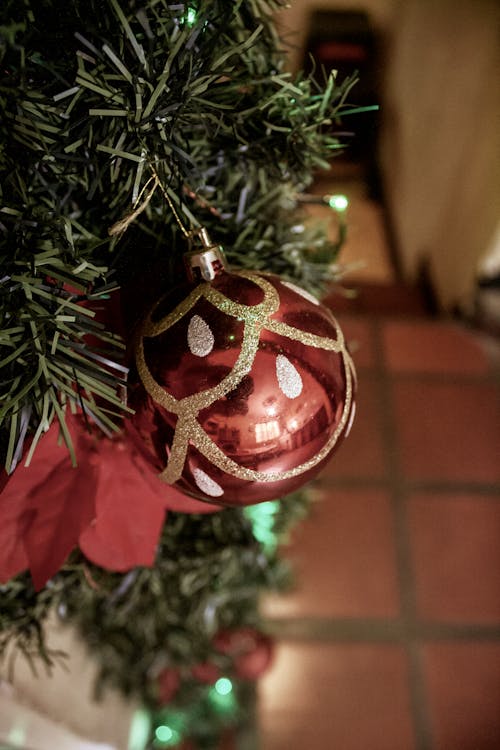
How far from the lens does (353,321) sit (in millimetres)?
2053

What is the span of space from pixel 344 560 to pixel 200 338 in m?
1.37

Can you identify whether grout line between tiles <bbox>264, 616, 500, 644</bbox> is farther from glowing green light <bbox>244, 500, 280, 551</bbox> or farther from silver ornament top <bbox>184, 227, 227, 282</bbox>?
silver ornament top <bbox>184, 227, 227, 282</bbox>

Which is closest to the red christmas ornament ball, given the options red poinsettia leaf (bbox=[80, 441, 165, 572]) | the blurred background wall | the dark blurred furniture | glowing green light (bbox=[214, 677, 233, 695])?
glowing green light (bbox=[214, 677, 233, 695])

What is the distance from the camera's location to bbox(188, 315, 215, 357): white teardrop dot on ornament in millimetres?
328

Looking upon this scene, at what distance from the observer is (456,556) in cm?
155

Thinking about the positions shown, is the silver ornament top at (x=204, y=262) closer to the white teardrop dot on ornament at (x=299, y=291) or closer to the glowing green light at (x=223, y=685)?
the white teardrop dot on ornament at (x=299, y=291)

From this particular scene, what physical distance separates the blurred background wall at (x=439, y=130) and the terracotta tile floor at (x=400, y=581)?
1.61 ft

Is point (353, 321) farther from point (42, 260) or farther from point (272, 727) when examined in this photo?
point (42, 260)

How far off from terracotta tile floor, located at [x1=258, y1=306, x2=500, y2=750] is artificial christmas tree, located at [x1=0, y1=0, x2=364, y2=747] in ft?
3.37

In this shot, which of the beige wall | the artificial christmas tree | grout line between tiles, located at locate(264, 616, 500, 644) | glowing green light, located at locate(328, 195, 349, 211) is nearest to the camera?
the artificial christmas tree

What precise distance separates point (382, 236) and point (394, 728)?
212cm

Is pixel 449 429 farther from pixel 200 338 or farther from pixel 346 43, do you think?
pixel 346 43

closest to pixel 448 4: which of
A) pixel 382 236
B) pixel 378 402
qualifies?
pixel 382 236

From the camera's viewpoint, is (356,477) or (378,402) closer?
(356,477)
